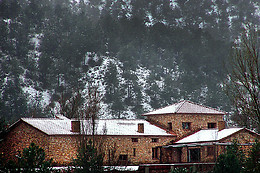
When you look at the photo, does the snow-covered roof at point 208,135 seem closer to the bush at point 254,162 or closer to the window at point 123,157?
the window at point 123,157

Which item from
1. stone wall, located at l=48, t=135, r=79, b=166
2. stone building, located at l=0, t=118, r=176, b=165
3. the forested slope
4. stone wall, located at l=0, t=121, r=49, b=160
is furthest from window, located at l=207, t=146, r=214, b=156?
the forested slope

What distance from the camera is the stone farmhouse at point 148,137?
32625 millimetres

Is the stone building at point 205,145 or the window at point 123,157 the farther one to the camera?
the window at point 123,157

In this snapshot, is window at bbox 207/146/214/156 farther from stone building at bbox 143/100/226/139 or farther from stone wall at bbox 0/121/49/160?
stone wall at bbox 0/121/49/160

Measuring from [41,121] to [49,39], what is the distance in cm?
8985

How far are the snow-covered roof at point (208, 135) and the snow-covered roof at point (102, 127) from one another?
2.15 metres

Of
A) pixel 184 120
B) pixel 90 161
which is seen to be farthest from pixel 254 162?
pixel 184 120

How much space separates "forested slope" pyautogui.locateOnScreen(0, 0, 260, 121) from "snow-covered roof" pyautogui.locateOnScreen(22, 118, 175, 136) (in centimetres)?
4419

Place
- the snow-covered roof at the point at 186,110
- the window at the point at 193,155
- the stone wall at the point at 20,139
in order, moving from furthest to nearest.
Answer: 1. the snow-covered roof at the point at 186,110
2. the window at the point at 193,155
3. the stone wall at the point at 20,139

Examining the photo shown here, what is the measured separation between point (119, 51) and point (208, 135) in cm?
9342

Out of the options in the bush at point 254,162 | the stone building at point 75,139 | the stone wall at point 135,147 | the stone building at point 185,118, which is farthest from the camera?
the stone building at point 185,118

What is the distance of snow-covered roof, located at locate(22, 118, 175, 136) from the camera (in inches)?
1309

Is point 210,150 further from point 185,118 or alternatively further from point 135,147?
point 135,147

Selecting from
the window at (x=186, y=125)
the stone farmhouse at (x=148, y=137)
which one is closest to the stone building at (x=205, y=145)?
the stone farmhouse at (x=148, y=137)
